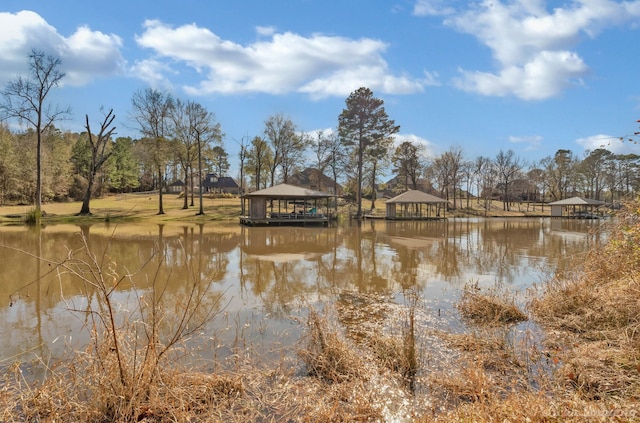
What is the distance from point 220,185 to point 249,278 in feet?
181

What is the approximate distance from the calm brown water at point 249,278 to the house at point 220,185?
1718 inches

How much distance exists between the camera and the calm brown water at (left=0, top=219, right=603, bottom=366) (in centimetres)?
529

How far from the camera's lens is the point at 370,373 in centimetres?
408

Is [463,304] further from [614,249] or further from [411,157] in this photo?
[411,157]

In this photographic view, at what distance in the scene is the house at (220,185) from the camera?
200ft

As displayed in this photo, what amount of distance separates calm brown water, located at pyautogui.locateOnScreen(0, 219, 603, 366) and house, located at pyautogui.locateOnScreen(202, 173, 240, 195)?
1718 inches

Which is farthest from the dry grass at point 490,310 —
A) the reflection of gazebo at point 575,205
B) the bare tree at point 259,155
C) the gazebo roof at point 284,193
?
the reflection of gazebo at point 575,205

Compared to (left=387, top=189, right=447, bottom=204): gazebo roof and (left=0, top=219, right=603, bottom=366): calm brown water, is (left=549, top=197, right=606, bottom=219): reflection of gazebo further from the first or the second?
(left=0, top=219, right=603, bottom=366): calm brown water

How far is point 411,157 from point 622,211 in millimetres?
46353

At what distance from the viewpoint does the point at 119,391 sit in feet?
10.2

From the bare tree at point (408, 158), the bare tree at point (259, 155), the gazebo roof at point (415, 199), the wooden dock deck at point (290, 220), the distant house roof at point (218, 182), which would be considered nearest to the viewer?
the wooden dock deck at point (290, 220)

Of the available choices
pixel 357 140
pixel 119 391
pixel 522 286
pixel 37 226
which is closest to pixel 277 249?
pixel 522 286

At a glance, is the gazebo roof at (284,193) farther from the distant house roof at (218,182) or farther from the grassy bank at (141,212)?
the distant house roof at (218,182)

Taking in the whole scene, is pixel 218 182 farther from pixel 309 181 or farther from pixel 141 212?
pixel 141 212
